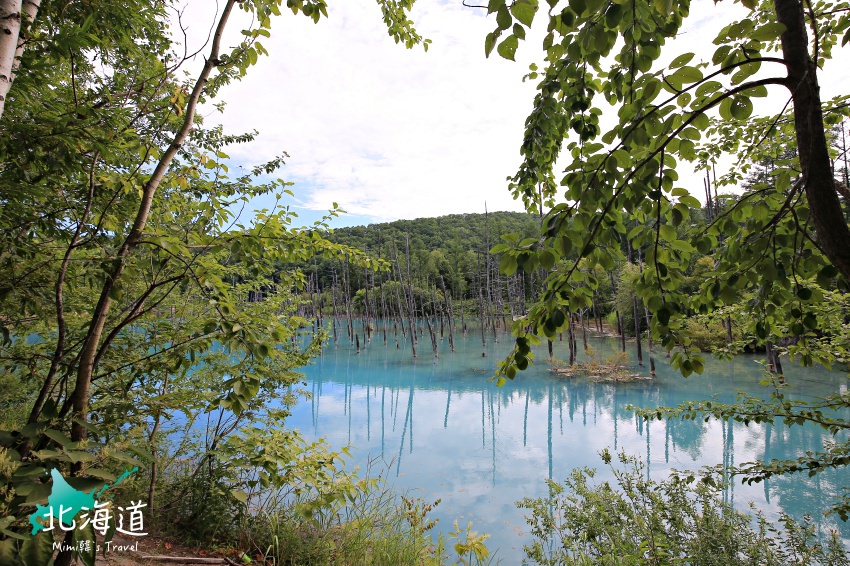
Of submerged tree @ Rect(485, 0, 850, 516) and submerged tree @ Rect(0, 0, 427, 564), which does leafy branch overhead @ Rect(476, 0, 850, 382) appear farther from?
submerged tree @ Rect(0, 0, 427, 564)

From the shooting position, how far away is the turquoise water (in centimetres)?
642

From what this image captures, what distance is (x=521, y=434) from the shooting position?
10039 mm

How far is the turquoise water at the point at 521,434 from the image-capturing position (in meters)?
6.42

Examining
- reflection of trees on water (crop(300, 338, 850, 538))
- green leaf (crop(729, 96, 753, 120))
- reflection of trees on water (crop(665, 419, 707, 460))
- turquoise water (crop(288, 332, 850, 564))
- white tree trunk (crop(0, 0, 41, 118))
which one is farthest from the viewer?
reflection of trees on water (crop(665, 419, 707, 460))

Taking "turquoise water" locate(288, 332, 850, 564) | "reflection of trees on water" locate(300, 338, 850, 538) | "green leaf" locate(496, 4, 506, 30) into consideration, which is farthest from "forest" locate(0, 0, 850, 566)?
"reflection of trees on water" locate(300, 338, 850, 538)

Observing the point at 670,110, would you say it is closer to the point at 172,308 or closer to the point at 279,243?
the point at 279,243

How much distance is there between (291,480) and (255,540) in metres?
0.97

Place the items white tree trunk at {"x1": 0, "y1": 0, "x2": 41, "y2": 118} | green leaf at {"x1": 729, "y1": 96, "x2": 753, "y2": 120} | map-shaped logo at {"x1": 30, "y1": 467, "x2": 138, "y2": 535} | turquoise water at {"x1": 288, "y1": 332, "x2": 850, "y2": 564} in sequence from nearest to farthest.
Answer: map-shaped logo at {"x1": 30, "y1": 467, "x2": 138, "y2": 535} → green leaf at {"x1": 729, "y1": 96, "x2": 753, "y2": 120} → white tree trunk at {"x1": 0, "y1": 0, "x2": 41, "y2": 118} → turquoise water at {"x1": 288, "y1": 332, "x2": 850, "y2": 564}

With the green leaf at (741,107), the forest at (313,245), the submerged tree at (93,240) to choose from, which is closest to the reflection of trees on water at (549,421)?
the forest at (313,245)

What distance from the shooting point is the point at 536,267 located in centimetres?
93

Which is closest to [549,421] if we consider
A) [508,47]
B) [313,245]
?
[313,245]

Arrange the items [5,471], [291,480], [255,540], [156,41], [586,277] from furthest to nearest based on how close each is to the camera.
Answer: [255,540]
[156,41]
[291,480]
[586,277]
[5,471]

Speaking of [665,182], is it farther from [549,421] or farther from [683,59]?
[549,421]

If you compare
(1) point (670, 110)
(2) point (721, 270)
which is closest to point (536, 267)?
(1) point (670, 110)
